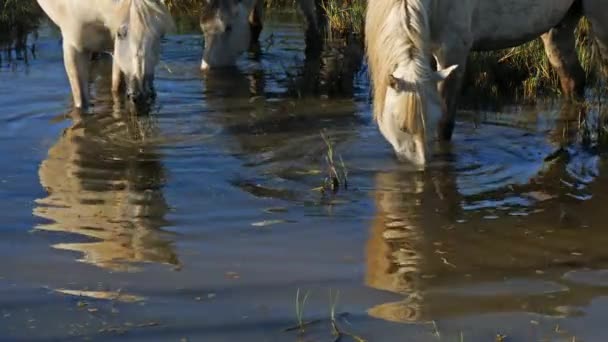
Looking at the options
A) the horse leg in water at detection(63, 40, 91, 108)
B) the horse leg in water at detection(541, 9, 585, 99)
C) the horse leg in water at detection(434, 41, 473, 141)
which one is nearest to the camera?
the horse leg in water at detection(434, 41, 473, 141)

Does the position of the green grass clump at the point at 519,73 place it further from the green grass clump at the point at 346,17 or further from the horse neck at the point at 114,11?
the horse neck at the point at 114,11

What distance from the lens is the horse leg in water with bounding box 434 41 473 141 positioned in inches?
269

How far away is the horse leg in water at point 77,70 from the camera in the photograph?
25.8 feet

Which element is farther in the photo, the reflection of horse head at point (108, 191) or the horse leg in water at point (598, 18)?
the horse leg in water at point (598, 18)

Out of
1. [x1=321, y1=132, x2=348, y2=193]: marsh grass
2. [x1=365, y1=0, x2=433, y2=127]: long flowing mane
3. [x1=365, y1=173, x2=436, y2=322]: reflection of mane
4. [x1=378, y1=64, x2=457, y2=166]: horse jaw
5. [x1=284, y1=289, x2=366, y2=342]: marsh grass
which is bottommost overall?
[x1=284, y1=289, x2=366, y2=342]: marsh grass

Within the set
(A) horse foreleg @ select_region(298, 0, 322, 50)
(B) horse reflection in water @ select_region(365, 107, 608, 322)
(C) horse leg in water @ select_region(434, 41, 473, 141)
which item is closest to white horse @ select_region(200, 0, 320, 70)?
(A) horse foreleg @ select_region(298, 0, 322, 50)

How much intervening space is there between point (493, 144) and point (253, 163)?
5.68ft

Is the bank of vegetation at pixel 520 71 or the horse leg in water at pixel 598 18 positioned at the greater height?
the horse leg in water at pixel 598 18

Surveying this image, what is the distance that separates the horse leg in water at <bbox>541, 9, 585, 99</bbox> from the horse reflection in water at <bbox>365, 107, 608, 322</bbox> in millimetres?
1690

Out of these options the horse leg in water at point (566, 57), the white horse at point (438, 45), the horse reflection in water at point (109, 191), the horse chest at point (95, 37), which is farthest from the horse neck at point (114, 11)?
the horse leg in water at point (566, 57)

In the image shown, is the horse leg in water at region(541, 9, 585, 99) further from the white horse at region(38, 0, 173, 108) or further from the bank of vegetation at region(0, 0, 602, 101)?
the white horse at region(38, 0, 173, 108)

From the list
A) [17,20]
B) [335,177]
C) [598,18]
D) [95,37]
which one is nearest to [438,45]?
[335,177]

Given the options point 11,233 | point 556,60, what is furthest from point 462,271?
point 556,60

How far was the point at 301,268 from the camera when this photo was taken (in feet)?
Answer: 15.2
